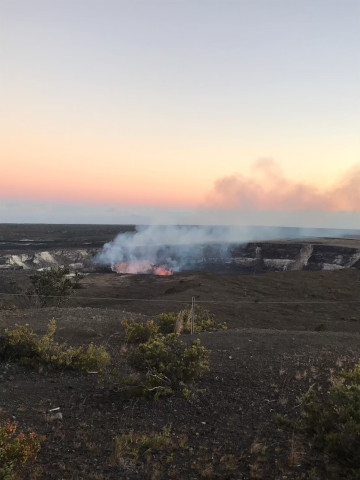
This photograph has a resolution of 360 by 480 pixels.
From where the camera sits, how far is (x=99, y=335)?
499 inches

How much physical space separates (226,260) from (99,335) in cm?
5702

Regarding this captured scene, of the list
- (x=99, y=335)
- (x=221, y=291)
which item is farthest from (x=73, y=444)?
(x=221, y=291)

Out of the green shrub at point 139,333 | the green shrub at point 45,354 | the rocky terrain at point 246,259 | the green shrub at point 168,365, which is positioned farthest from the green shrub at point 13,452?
the rocky terrain at point 246,259

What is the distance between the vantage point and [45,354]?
938 centimetres

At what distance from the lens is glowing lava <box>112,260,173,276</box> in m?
61.4

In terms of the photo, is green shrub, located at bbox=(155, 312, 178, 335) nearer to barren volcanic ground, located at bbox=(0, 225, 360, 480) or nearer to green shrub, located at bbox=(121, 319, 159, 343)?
barren volcanic ground, located at bbox=(0, 225, 360, 480)

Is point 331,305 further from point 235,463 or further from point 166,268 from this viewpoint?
point 166,268

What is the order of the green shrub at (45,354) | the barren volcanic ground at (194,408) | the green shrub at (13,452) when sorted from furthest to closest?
1. the green shrub at (45,354)
2. the barren volcanic ground at (194,408)
3. the green shrub at (13,452)

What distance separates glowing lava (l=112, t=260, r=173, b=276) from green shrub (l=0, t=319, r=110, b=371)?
50104 mm

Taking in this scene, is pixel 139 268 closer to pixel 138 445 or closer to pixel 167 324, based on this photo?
pixel 167 324

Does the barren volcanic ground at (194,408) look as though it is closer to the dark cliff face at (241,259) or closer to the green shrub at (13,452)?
the green shrub at (13,452)

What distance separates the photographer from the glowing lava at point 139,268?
6141 centimetres

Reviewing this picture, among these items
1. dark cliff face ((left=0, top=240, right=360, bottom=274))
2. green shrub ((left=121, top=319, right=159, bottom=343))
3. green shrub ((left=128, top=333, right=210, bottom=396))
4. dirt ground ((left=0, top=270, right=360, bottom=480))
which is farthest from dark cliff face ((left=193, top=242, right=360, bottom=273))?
green shrub ((left=128, top=333, right=210, bottom=396))

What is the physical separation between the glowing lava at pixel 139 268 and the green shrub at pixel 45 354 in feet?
164
